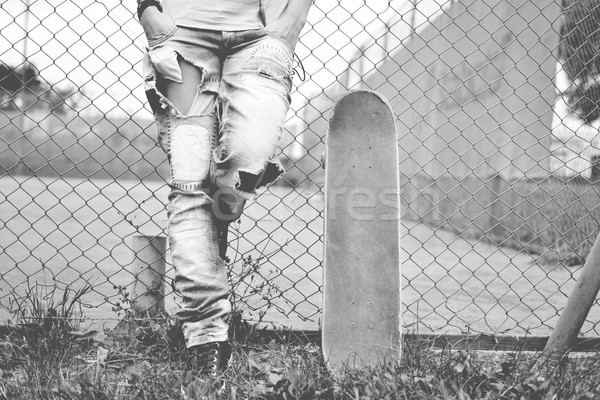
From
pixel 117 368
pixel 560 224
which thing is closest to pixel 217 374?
pixel 117 368

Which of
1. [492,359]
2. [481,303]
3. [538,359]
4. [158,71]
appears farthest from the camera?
[481,303]

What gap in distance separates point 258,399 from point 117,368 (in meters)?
0.59

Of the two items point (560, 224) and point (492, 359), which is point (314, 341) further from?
point (560, 224)

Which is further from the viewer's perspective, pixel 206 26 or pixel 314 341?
pixel 314 341

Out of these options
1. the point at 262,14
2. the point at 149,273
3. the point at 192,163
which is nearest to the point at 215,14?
the point at 262,14

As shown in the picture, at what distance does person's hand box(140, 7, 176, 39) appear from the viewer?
1.80 m

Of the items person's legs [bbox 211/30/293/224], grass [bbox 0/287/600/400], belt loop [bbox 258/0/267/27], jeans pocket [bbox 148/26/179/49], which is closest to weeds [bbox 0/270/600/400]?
grass [bbox 0/287/600/400]

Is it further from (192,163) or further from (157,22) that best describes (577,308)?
(157,22)

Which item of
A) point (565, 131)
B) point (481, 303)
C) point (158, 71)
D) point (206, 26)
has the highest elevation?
point (565, 131)

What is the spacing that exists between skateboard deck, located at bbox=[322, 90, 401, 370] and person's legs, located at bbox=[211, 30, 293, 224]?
0.93 ft

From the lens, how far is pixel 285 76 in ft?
6.15

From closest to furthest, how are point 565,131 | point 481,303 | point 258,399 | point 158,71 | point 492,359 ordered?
point 258,399 < point 158,71 < point 492,359 < point 481,303 < point 565,131

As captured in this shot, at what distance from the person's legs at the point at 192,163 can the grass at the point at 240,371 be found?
189 mm

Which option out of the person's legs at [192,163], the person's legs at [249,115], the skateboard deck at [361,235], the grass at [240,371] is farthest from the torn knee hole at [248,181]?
the grass at [240,371]
